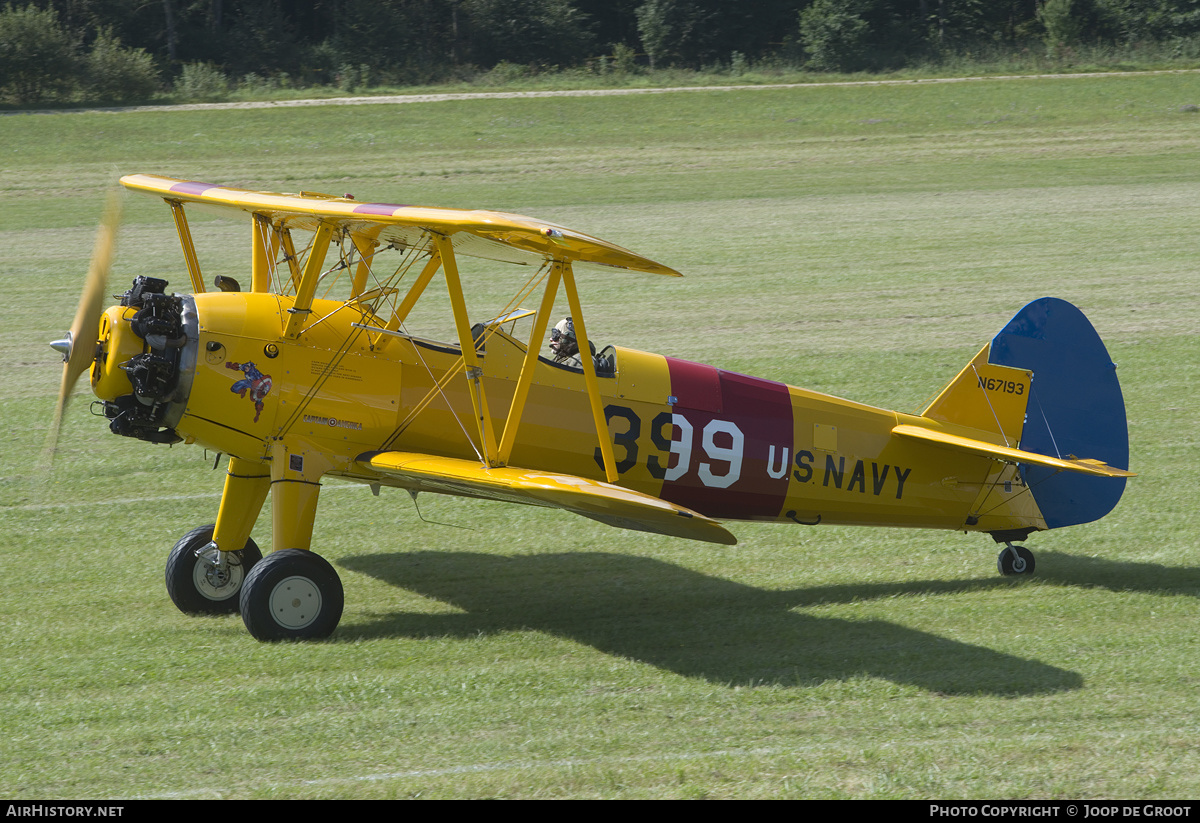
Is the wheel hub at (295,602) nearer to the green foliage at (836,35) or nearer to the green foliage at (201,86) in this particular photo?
the green foliage at (201,86)

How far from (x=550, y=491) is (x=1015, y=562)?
4.04 metres

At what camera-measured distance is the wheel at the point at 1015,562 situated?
343 inches

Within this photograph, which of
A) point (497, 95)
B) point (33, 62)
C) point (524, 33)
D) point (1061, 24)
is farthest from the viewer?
point (524, 33)

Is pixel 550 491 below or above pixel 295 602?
above

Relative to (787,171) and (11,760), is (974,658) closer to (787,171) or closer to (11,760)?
(11,760)

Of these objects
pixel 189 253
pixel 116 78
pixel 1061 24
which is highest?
pixel 1061 24

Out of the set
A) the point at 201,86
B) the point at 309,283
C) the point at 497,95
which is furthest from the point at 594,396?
the point at 201,86

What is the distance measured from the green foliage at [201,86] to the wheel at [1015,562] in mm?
38361

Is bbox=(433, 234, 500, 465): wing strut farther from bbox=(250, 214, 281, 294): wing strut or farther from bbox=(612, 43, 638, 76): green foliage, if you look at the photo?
bbox=(612, 43, 638, 76): green foliage

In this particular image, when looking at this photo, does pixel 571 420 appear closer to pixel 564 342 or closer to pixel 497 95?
pixel 564 342

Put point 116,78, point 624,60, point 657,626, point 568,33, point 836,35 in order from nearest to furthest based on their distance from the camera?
point 657,626, point 116,78, point 836,35, point 624,60, point 568,33

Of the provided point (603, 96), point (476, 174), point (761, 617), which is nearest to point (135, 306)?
point (761, 617)

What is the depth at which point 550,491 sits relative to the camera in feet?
21.2

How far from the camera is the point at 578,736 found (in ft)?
19.7
